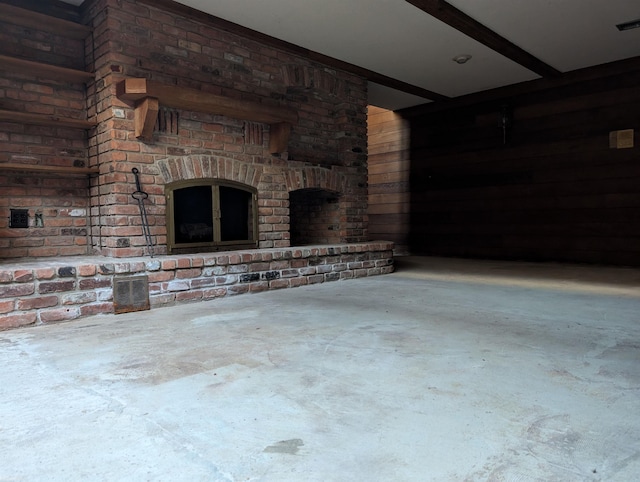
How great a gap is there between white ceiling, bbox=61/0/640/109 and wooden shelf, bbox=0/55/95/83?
25.5 inches

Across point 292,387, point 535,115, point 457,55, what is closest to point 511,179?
point 535,115

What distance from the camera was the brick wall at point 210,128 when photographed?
10.8ft

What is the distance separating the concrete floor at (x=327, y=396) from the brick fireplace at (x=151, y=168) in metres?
0.45

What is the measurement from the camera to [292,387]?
61.9 inches

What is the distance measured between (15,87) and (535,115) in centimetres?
566

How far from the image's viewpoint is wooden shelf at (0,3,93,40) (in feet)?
10.0

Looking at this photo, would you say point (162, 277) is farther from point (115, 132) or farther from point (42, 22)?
point (42, 22)

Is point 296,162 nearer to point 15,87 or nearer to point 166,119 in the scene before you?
point 166,119

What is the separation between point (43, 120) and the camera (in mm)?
3133

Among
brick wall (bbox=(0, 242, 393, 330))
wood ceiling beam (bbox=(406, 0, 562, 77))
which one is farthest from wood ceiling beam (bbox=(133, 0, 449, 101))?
brick wall (bbox=(0, 242, 393, 330))

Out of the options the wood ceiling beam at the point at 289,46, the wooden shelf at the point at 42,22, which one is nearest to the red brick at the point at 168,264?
the wooden shelf at the point at 42,22

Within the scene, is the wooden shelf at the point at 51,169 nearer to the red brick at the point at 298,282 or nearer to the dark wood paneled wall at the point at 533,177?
the red brick at the point at 298,282

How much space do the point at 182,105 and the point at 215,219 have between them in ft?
3.22

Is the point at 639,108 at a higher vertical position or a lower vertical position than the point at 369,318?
higher
